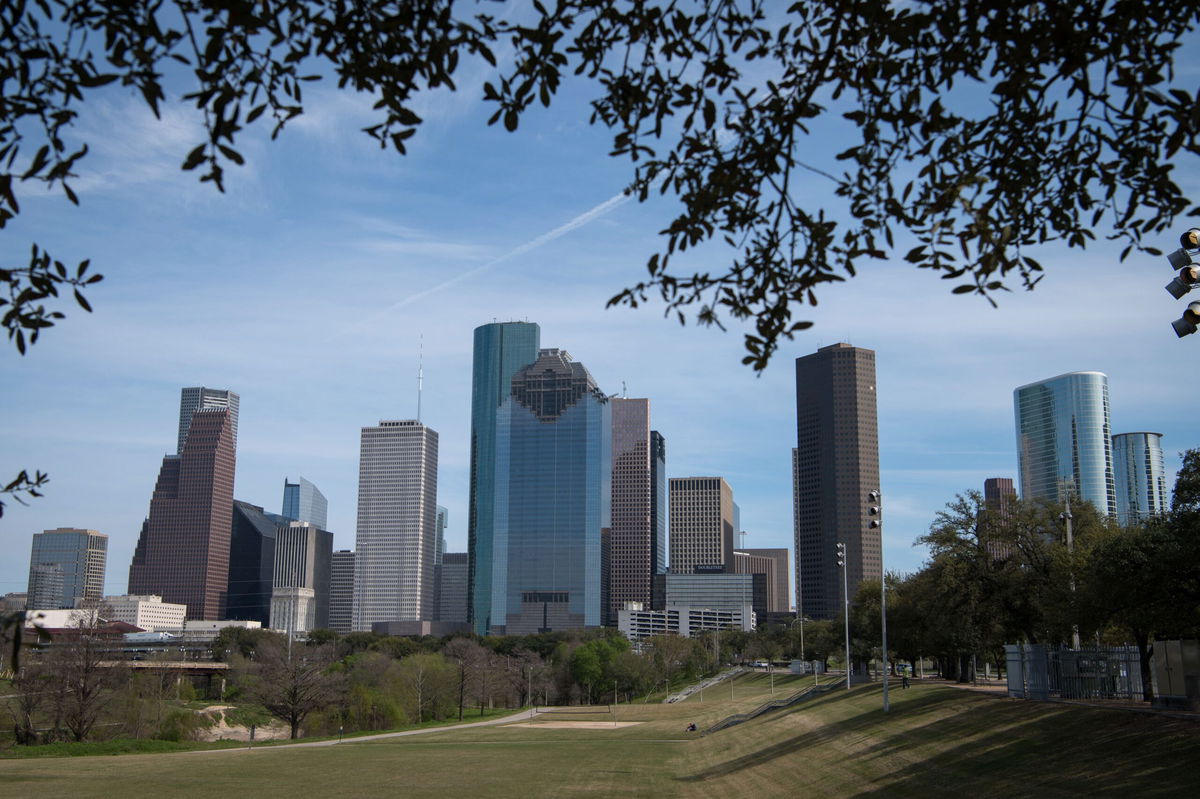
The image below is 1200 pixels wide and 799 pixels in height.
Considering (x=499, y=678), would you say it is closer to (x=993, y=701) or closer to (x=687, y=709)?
(x=687, y=709)

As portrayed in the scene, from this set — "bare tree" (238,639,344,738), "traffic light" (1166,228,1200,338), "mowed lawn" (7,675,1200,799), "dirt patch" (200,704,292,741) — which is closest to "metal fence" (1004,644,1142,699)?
"mowed lawn" (7,675,1200,799)

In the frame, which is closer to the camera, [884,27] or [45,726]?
[884,27]

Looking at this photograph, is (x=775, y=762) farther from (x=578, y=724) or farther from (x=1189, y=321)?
(x=578, y=724)

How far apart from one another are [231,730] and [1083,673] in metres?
77.3

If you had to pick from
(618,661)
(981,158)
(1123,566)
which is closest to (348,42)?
(981,158)

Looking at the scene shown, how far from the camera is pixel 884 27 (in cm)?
770

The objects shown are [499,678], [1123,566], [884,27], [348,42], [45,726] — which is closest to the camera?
[348,42]

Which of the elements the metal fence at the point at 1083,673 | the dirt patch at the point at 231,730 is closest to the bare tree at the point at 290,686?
the dirt patch at the point at 231,730

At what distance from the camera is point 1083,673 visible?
38031 mm

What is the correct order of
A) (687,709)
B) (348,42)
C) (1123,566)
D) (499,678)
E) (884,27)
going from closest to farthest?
1. (348,42)
2. (884,27)
3. (1123,566)
4. (687,709)
5. (499,678)

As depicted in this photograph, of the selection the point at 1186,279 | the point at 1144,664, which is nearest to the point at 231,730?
the point at 1144,664

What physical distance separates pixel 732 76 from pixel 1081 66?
104 inches

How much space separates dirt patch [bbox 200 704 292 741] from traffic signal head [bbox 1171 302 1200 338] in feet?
267

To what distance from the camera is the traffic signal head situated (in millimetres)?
17172
